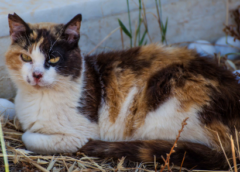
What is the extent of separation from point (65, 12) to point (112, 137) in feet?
4.68

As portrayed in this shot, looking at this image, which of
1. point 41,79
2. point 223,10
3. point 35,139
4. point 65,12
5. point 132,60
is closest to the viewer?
point 41,79

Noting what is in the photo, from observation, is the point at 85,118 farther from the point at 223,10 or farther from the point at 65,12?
the point at 223,10

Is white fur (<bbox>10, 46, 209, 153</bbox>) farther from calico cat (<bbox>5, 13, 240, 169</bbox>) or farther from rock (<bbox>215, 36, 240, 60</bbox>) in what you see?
rock (<bbox>215, 36, 240, 60</bbox>)

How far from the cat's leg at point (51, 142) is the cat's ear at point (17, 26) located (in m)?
0.73

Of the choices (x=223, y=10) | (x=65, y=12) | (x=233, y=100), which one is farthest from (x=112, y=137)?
(x=223, y=10)

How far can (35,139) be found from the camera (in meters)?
2.12

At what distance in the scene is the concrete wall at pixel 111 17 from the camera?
2896 mm

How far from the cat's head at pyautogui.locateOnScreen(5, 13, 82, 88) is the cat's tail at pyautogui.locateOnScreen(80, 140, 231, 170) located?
59cm

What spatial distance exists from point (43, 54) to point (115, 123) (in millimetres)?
772

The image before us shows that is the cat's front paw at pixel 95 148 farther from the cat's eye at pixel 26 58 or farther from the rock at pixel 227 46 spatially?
the rock at pixel 227 46

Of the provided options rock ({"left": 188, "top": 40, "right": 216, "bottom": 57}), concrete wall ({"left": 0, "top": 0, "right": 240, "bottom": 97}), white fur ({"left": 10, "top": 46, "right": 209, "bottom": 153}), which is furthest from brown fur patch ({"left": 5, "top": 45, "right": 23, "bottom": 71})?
rock ({"left": 188, "top": 40, "right": 216, "bottom": 57})

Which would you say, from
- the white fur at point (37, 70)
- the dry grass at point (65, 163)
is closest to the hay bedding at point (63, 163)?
the dry grass at point (65, 163)

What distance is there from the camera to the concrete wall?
2896mm

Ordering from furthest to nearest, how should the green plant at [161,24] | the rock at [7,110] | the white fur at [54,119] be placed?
the green plant at [161,24], the rock at [7,110], the white fur at [54,119]
